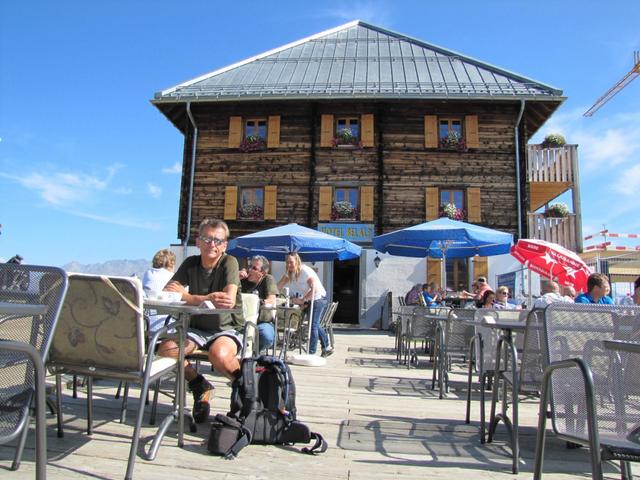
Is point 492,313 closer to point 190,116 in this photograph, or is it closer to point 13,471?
point 13,471

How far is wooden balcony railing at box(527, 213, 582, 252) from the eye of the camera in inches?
582

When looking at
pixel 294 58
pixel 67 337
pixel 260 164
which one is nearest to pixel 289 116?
pixel 260 164

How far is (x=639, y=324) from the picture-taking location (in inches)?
77.4

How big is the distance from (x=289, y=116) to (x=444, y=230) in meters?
10.0

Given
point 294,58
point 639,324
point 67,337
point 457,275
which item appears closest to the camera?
point 639,324

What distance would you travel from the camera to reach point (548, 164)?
15766mm

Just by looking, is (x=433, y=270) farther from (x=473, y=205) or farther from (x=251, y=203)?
(x=251, y=203)

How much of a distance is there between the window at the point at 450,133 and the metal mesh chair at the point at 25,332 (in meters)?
15.2

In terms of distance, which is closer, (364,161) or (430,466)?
(430,466)

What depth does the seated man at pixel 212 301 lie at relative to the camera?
2947mm

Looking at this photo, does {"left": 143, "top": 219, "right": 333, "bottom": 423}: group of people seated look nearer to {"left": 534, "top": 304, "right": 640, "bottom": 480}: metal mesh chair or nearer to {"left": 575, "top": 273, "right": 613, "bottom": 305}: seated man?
{"left": 534, "top": 304, "right": 640, "bottom": 480}: metal mesh chair

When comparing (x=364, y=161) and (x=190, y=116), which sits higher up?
(x=190, y=116)

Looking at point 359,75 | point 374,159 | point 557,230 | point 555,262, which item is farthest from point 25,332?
point 359,75

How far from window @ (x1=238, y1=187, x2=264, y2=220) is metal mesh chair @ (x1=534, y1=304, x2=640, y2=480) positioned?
1417cm
